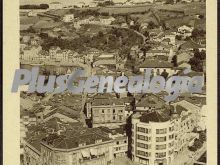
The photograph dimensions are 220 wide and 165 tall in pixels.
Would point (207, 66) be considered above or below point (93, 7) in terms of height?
below

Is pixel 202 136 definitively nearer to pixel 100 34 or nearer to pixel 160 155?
pixel 160 155

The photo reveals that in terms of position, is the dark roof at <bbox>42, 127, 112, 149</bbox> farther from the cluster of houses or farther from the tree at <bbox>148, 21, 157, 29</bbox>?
the tree at <bbox>148, 21, 157, 29</bbox>

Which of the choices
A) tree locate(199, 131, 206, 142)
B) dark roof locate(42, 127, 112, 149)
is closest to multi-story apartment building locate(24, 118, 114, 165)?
dark roof locate(42, 127, 112, 149)

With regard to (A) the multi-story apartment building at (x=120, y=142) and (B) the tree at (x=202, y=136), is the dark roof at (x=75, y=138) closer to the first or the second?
(A) the multi-story apartment building at (x=120, y=142)

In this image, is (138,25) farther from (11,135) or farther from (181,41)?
(11,135)

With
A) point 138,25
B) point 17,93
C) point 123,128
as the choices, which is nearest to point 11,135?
point 17,93

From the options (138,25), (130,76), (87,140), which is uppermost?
(138,25)

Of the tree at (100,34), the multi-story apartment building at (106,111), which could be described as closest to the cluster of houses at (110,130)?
the multi-story apartment building at (106,111)
